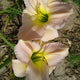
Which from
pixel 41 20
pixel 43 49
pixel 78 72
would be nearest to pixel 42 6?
pixel 41 20

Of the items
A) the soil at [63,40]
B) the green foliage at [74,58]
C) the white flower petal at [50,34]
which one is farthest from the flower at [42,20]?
the green foliage at [74,58]

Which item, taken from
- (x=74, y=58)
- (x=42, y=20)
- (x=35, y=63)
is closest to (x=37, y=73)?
(x=35, y=63)

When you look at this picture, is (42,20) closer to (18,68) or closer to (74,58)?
(18,68)

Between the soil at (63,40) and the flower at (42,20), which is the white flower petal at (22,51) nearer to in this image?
the flower at (42,20)

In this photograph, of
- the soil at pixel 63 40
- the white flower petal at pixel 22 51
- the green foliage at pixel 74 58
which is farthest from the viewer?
the green foliage at pixel 74 58

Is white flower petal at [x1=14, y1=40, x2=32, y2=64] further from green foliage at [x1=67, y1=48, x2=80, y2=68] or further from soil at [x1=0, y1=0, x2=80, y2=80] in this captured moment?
green foliage at [x1=67, y1=48, x2=80, y2=68]

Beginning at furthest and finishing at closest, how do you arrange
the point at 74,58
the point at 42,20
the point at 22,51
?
the point at 74,58 → the point at 42,20 → the point at 22,51
